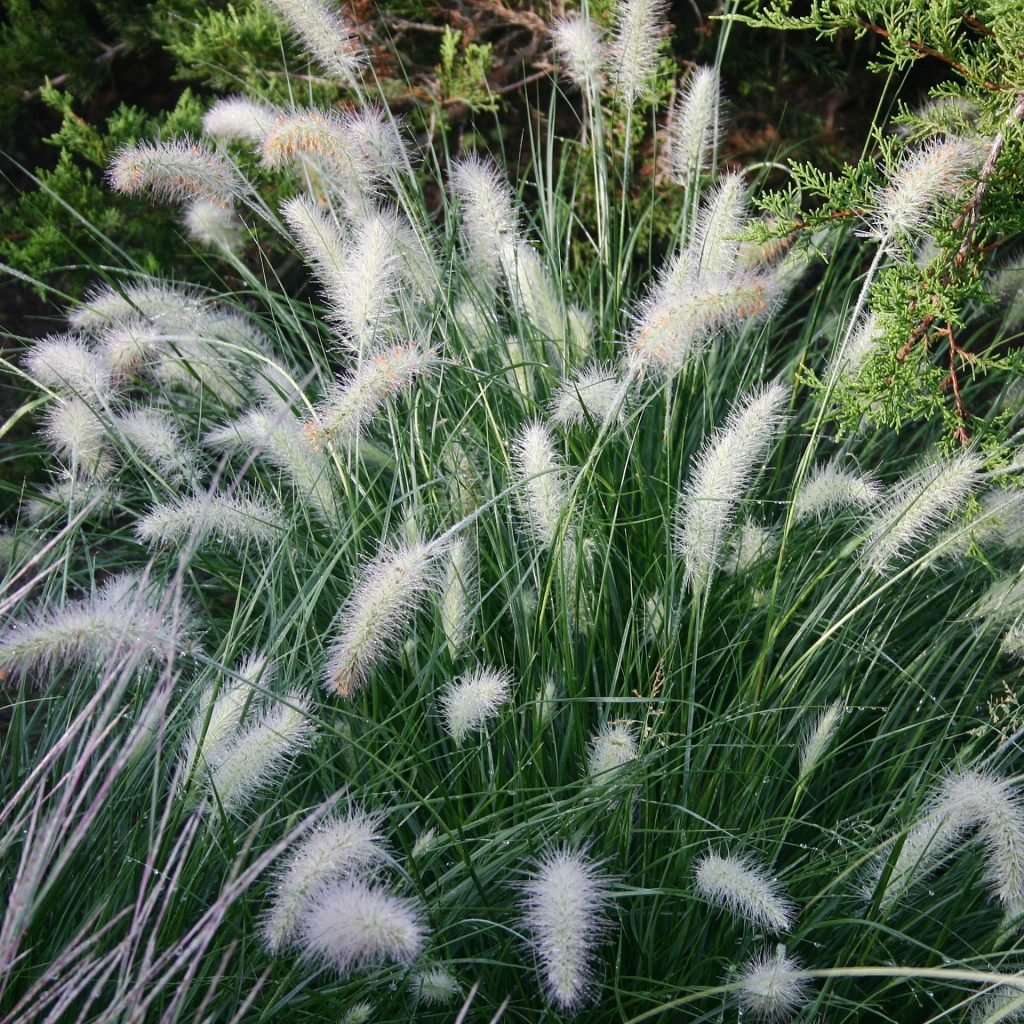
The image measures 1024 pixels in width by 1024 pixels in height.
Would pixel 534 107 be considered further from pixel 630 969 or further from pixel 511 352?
pixel 630 969

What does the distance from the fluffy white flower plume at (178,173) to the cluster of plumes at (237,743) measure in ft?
4.00

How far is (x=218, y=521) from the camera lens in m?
2.48

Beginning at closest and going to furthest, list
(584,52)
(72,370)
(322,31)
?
1. (72,370)
2. (322,31)
3. (584,52)

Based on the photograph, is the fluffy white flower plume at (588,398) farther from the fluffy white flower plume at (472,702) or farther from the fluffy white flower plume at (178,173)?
the fluffy white flower plume at (178,173)

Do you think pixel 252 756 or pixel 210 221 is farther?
pixel 210 221

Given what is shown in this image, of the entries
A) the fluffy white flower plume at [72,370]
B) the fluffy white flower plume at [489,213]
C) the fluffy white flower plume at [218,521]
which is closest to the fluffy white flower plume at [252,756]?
the fluffy white flower plume at [218,521]

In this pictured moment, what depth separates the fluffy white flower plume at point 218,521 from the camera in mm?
2408

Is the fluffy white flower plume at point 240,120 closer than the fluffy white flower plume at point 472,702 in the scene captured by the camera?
No

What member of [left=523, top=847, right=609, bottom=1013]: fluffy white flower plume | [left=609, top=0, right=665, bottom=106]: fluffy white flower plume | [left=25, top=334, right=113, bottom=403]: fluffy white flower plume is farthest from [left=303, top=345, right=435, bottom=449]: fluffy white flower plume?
[left=609, top=0, right=665, bottom=106]: fluffy white flower plume

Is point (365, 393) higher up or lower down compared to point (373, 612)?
higher up

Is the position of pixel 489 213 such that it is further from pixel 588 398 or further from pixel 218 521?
pixel 218 521

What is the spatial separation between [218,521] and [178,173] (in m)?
0.90

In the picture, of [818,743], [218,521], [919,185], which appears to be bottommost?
[818,743]

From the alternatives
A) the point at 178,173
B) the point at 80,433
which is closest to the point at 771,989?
the point at 80,433
